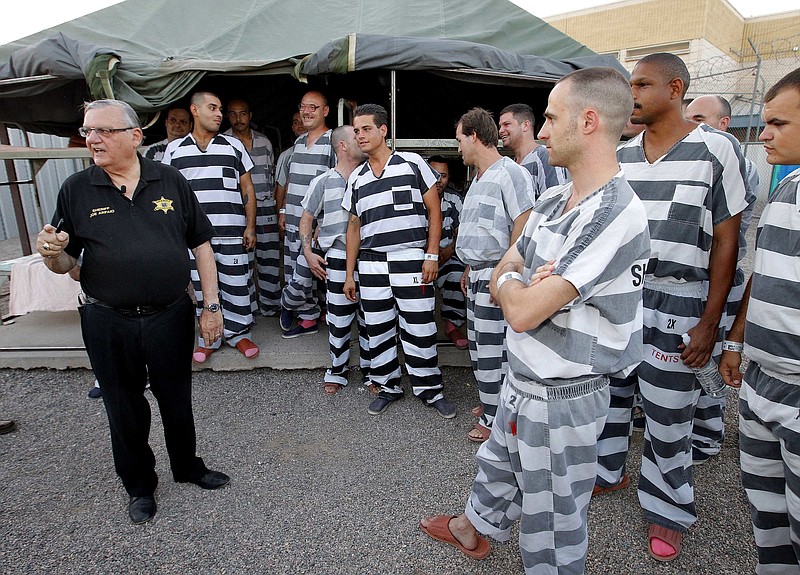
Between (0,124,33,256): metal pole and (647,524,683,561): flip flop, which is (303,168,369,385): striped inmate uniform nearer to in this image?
(647,524,683,561): flip flop

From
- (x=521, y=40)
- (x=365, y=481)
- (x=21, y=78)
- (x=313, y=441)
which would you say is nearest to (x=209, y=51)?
(x=21, y=78)

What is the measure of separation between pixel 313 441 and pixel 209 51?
4211mm

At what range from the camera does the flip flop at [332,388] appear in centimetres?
401

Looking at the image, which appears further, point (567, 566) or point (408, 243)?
point (408, 243)

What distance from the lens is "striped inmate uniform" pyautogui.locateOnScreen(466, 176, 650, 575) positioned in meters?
1.51

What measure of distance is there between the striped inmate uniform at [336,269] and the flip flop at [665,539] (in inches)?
90.5

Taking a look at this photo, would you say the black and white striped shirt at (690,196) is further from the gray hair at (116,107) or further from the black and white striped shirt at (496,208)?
the gray hair at (116,107)

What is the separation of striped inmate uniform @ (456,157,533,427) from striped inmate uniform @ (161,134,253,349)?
2.07 m

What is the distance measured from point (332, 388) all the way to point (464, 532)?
190 cm

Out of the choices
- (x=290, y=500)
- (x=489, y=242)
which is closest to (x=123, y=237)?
(x=290, y=500)

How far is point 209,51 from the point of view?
17.4 feet

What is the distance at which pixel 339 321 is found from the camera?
4008mm

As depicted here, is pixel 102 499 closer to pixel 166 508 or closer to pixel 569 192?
pixel 166 508

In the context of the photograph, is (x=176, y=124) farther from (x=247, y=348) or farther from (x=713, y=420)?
(x=713, y=420)
